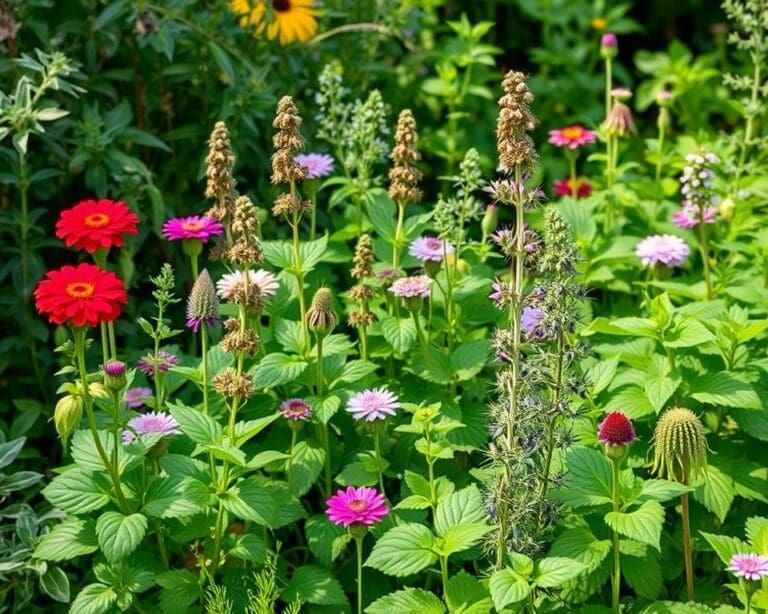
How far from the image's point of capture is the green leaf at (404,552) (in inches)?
94.2

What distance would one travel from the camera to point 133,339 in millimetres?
3533

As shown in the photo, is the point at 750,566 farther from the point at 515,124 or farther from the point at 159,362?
the point at 159,362

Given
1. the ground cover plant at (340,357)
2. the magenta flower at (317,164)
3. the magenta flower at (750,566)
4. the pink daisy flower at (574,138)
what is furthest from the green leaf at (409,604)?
the pink daisy flower at (574,138)

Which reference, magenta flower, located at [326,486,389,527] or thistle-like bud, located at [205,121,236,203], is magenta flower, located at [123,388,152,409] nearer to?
thistle-like bud, located at [205,121,236,203]

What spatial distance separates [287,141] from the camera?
258 centimetres

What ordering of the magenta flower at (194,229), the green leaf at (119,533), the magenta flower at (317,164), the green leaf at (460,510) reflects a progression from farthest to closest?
the magenta flower at (317,164) < the magenta flower at (194,229) < the green leaf at (460,510) < the green leaf at (119,533)

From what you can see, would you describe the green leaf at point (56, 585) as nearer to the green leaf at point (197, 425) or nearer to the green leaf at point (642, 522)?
the green leaf at point (197, 425)

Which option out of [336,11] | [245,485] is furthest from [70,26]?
[245,485]

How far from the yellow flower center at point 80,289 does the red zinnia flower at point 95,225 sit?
188mm

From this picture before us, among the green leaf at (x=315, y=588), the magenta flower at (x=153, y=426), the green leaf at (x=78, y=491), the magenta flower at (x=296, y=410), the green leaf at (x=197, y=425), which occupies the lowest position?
the green leaf at (x=315, y=588)

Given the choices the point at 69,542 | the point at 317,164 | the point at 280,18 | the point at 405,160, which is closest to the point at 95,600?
the point at 69,542

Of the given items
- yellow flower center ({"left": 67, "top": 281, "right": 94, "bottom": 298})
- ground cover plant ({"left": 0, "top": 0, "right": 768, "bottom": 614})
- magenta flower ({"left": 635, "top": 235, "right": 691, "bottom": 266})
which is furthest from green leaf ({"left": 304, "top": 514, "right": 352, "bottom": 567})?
magenta flower ({"left": 635, "top": 235, "right": 691, "bottom": 266})

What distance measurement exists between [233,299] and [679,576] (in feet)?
4.06

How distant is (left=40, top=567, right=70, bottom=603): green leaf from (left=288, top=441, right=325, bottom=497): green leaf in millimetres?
557
